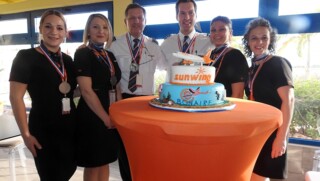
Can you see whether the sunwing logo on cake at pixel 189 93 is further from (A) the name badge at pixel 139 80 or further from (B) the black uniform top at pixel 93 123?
(A) the name badge at pixel 139 80

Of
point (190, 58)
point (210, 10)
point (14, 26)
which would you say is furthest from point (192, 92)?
point (14, 26)

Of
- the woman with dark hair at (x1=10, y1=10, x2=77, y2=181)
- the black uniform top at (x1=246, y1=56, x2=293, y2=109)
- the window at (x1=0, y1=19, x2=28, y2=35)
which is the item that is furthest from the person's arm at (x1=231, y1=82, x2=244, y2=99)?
the window at (x1=0, y1=19, x2=28, y2=35)

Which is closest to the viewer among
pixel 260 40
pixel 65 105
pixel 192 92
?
pixel 192 92

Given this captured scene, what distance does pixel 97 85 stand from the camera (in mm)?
1884

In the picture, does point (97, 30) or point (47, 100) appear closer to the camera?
point (47, 100)

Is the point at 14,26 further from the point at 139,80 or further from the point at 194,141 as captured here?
the point at 194,141

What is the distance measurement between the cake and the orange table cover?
77 mm

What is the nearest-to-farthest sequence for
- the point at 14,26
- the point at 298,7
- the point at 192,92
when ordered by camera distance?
the point at 192,92
the point at 298,7
the point at 14,26

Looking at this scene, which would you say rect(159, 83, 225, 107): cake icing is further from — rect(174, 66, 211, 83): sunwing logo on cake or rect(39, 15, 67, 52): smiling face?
rect(39, 15, 67, 52): smiling face

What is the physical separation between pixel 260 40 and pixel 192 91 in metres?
0.99

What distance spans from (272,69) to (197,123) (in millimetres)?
1042

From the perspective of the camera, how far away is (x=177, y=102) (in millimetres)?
1148

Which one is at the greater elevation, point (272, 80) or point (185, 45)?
point (185, 45)

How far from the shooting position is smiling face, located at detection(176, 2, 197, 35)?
2131mm
